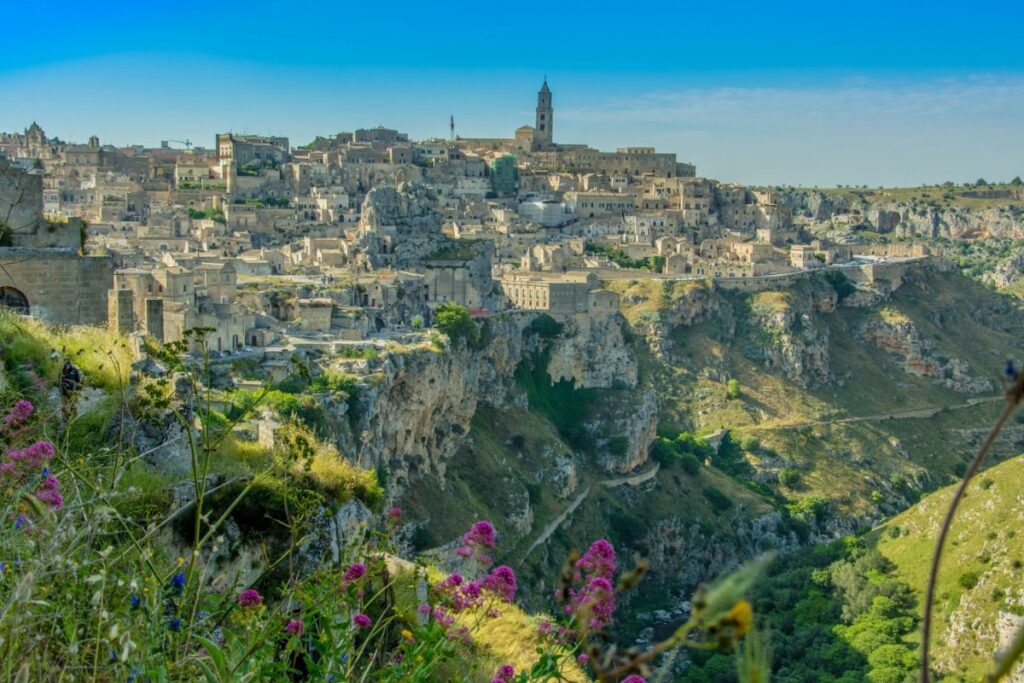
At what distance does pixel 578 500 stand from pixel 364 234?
1250 cm

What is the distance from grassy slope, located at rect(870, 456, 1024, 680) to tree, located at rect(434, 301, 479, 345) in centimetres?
1437

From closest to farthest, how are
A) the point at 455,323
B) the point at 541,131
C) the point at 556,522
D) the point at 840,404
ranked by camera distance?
the point at 455,323 < the point at 556,522 < the point at 840,404 < the point at 541,131

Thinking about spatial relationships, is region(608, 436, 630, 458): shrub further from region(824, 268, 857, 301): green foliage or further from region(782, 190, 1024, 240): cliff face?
region(782, 190, 1024, 240): cliff face

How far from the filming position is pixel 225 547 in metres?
6.71

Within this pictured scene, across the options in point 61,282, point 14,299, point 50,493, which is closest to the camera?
point 50,493

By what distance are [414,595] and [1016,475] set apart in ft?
103

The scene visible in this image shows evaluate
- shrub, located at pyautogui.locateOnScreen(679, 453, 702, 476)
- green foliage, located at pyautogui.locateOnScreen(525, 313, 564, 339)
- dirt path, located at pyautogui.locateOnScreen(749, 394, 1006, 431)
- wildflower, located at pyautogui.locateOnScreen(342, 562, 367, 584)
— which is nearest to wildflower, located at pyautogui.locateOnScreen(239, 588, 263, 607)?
wildflower, located at pyautogui.locateOnScreen(342, 562, 367, 584)

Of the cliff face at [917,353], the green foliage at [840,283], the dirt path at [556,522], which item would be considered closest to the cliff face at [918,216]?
the green foliage at [840,283]

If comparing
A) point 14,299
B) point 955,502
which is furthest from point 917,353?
point 955,502

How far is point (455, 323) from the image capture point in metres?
34.8

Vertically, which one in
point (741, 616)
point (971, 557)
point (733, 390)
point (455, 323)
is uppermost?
point (741, 616)

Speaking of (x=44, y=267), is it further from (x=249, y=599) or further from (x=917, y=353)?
(x=917, y=353)

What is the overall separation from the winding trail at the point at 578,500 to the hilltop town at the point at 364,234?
661 cm

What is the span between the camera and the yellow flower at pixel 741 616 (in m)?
1.88
